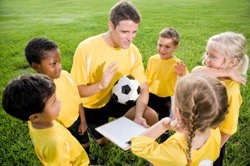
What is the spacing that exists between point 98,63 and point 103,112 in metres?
0.61

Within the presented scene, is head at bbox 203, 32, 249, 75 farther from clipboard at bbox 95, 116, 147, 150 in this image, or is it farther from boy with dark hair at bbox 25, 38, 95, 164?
boy with dark hair at bbox 25, 38, 95, 164

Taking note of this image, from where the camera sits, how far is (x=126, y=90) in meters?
3.10

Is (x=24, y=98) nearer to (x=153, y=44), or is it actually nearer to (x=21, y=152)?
(x=21, y=152)

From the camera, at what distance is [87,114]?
129 inches

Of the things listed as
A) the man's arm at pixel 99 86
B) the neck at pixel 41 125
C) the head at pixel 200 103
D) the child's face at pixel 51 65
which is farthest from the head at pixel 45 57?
the head at pixel 200 103

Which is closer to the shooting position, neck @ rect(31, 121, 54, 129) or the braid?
the braid

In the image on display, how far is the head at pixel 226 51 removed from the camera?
2338 millimetres

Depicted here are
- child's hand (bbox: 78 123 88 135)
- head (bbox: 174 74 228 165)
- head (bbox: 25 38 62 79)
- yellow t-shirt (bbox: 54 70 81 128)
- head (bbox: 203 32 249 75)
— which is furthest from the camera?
child's hand (bbox: 78 123 88 135)

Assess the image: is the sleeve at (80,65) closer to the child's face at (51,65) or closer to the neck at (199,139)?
the child's face at (51,65)

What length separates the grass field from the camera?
10.9 ft

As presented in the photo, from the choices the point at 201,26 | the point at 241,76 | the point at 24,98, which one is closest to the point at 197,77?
the point at 241,76

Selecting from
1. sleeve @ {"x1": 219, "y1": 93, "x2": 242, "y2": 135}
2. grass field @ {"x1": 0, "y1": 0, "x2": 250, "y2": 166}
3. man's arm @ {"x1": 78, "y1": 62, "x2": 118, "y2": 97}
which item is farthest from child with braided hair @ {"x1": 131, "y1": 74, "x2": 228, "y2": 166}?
grass field @ {"x1": 0, "y1": 0, "x2": 250, "y2": 166}

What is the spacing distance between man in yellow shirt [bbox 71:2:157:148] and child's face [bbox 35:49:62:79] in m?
0.49

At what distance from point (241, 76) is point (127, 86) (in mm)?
1247
